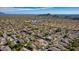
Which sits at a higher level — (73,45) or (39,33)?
(39,33)
